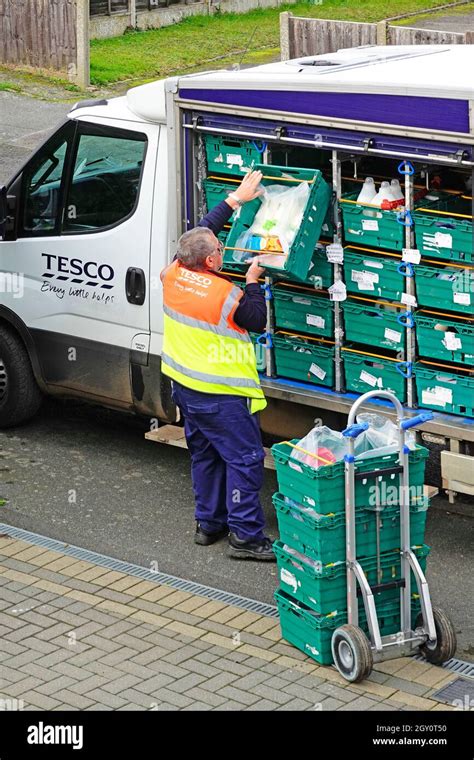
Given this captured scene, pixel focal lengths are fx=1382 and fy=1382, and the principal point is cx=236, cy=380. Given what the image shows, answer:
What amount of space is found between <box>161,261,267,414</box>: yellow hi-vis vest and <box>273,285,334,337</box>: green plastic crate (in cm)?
56

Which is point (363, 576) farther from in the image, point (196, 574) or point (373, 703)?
point (196, 574)

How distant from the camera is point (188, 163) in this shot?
25.9ft

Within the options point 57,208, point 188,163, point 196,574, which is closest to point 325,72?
point 188,163

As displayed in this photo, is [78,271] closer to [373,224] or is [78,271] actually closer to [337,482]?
[373,224]

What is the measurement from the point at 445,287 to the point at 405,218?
0.41m

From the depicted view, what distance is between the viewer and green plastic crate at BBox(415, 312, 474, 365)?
23.1 ft

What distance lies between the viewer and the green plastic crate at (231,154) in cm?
760

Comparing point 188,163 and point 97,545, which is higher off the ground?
point 188,163

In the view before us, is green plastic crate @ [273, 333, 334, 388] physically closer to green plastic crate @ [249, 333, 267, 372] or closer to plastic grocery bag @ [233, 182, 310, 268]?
green plastic crate @ [249, 333, 267, 372]

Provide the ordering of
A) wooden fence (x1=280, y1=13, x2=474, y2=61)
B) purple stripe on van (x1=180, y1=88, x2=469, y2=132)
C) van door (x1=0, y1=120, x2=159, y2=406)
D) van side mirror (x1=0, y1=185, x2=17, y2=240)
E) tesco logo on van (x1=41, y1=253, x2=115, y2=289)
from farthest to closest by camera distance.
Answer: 1. wooden fence (x1=280, y1=13, x2=474, y2=61)
2. van side mirror (x1=0, y1=185, x2=17, y2=240)
3. tesco logo on van (x1=41, y1=253, x2=115, y2=289)
4. van door (x1=0, y1=120, x2=159, y2=406)
5. purple stripe on van (x1=180, y1=88, x2=469, y2=132)

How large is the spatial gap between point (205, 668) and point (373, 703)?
0.81 metres

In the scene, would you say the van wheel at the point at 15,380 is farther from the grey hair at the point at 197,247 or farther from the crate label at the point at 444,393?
the crate label at the point at 444,393

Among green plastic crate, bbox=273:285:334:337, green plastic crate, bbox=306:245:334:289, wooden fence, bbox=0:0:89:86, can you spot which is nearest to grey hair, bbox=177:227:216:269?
green plastic crate, bbox=306:245:334:289

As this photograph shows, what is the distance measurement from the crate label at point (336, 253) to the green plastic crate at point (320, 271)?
6 centimetres
